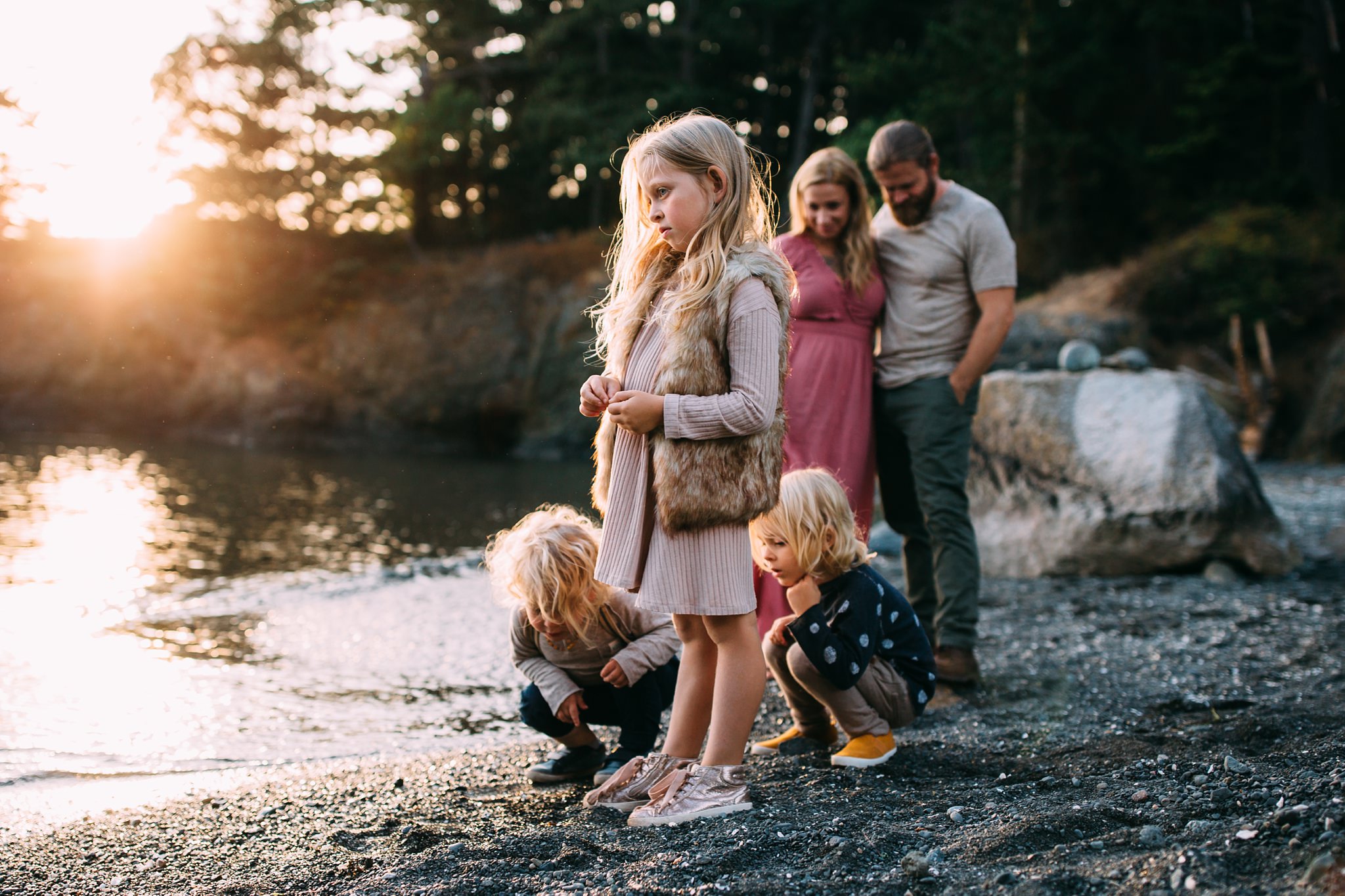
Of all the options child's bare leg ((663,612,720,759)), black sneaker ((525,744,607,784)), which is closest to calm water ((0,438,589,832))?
black sneaker ((525,744,607,784))

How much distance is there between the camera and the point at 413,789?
299cm

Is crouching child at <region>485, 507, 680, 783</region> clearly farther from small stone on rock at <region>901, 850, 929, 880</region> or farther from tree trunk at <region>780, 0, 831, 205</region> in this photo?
tree trunk at <region>780, 0, 831, 205</region>

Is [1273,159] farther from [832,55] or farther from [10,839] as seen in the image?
[10,839]

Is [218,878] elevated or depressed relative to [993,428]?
depressed

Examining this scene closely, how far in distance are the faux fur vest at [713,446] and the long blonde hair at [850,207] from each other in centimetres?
120

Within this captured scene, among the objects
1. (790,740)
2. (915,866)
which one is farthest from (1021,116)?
(915,866)

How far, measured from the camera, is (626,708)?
2986mm

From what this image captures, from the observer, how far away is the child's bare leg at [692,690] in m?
2.56

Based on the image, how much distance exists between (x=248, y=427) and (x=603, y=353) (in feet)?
68.3

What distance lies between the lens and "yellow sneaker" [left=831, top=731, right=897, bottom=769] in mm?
2783

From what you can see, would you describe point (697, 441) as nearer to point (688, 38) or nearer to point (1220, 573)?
point (1220, 573)

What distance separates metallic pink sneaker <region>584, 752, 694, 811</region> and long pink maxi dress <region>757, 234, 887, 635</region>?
43.8 inches

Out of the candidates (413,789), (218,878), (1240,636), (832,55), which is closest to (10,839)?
(218,878)

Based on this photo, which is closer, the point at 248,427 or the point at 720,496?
the point at 720,496
